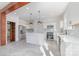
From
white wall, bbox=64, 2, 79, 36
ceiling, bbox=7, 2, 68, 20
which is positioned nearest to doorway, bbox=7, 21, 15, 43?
ceiling, bbox=7, 2, 68, 20

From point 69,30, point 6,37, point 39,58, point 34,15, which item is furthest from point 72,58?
point 6,37

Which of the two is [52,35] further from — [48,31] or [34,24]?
[34,24]

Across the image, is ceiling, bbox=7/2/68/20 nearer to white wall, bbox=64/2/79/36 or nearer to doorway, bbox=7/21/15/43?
white wall, bbox=64/2/79/36

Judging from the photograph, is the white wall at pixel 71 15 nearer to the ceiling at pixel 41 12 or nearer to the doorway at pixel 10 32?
the ceiling at pixel 41 12

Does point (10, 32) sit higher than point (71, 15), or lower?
lower

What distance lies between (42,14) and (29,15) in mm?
411

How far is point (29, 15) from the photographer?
9.89 feet

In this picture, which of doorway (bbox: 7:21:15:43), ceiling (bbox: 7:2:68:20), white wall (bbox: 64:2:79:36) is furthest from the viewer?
doorway (bbox: 7:21:15:43)

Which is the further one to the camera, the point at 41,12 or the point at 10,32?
the point at 10,32

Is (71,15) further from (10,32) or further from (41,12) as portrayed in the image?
(10,32)

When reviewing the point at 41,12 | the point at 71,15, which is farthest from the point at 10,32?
the point at 71,15

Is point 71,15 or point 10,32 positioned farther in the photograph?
point 10,32

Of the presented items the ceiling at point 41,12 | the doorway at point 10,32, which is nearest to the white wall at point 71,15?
the ceiling at point 41,12

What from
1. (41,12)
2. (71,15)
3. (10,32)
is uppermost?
(41,12)
